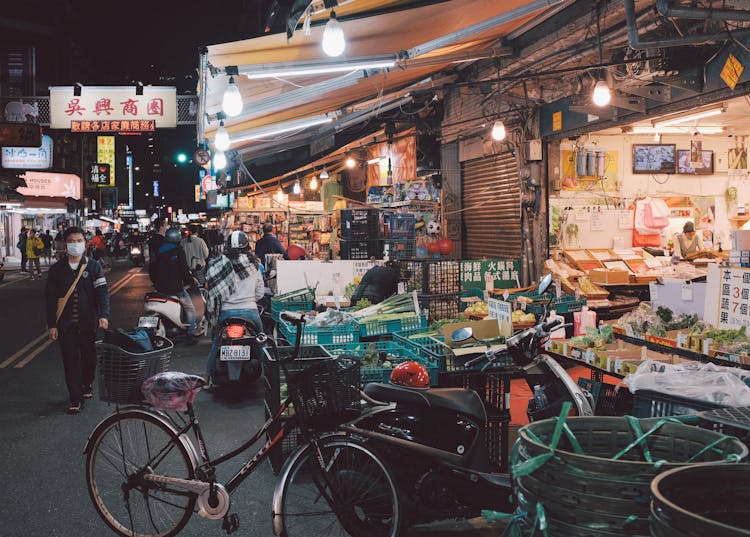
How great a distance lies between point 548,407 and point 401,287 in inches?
168

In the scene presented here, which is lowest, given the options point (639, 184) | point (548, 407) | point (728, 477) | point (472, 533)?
point (472, 533)

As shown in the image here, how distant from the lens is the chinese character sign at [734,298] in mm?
6766

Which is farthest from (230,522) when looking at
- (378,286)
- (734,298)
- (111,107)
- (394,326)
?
(111,107)

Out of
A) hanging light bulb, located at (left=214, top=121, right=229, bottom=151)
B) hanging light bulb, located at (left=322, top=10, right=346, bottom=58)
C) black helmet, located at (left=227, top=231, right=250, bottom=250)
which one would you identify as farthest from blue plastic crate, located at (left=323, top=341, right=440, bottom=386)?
hanging light bulb, located at (left=214, top=121, right=229, bottom=151)

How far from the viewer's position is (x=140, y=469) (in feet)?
14.6

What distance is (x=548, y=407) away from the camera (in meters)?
5.05

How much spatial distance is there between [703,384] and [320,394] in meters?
2.51

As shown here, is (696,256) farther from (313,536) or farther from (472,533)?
(313,536)

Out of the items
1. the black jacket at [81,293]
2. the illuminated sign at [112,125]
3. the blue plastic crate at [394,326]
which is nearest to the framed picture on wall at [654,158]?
the blue plastic crate at [394,326]

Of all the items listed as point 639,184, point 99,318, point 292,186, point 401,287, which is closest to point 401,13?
point 401,287

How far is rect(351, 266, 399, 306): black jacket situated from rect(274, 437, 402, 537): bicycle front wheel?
5202 mm

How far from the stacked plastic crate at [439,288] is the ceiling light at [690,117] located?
5.58 meters

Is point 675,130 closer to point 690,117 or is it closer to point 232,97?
point 690,117

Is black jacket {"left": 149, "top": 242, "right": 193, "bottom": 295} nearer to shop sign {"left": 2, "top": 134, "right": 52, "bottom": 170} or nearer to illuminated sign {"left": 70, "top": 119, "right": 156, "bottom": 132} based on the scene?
illuminated sign {"left": 70, "top": 119, "right": 156, "bottom": 132}
